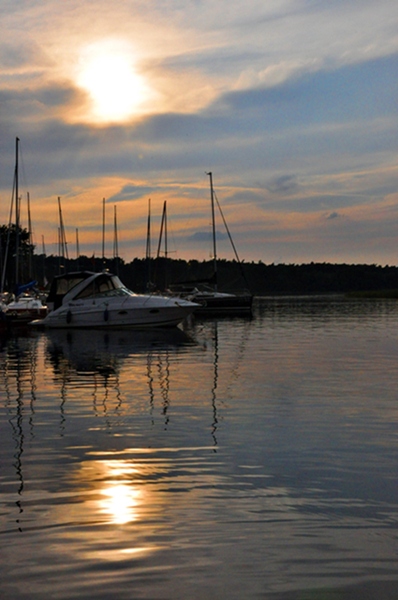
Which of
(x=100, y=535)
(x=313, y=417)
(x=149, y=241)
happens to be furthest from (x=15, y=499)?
(x=149, y=241)

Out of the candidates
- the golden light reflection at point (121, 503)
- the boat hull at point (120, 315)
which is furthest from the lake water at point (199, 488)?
the boat hull at point (120, 315)

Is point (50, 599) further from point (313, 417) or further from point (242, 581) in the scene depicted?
point (313, 417)

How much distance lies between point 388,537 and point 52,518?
10.8ft

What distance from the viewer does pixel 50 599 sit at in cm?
589

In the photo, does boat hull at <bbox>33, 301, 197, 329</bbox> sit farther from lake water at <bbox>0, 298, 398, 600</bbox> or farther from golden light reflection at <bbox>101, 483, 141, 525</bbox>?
golden light reflection at <bbox>101, 483, 141, 525</bbox>

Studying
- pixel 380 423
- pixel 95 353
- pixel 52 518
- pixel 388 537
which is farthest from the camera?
pixel 95 353

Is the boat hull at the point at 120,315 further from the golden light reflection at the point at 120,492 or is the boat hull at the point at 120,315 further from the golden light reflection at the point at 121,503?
the golden light reflection at the point at 121,503

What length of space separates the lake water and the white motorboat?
22.8 metres

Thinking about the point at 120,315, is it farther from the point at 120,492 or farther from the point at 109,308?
the point at 120,492

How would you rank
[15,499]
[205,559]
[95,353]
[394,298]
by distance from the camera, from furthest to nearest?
[394,298] < [95,353] < [15,499] < [205,559]

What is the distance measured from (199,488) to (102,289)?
1425 inches

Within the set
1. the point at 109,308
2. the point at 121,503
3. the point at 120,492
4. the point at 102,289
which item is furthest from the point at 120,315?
the point at 121,503

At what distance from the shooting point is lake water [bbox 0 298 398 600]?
6312mm

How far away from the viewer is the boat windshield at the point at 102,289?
4450 cm
